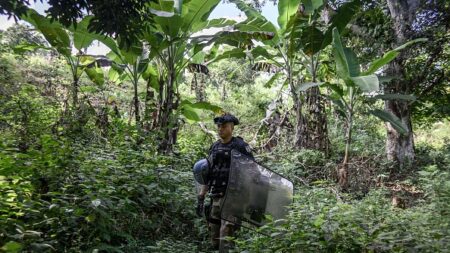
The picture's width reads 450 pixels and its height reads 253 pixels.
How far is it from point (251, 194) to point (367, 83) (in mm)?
2764

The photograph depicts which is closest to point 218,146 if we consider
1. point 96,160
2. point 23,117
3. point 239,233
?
Answer: point 239,233

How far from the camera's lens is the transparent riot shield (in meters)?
3.47

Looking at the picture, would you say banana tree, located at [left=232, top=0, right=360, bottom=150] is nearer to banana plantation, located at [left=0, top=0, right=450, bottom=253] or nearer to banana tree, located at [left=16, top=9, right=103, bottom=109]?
banana plantation, located at [left=0, top=0, right=450, bottom=253]

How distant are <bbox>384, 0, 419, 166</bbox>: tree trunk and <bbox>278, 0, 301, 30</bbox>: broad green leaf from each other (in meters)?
1.94

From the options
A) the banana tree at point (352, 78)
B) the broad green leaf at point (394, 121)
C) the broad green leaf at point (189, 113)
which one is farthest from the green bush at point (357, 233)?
the broad green leaf at point (189, 113)

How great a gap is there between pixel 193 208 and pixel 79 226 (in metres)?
1.77

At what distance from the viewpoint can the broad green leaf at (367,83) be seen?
5.25m

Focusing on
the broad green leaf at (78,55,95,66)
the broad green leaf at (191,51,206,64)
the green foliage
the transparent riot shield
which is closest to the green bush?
the green foliage

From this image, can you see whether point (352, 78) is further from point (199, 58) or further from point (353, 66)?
point (199, 58)

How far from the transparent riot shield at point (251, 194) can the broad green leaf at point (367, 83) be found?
7.45ft

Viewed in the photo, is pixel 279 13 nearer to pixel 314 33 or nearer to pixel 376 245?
pixel 314 33

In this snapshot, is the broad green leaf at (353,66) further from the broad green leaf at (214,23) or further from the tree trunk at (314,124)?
the broad green leaf at (214,23)

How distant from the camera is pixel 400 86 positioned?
7473 mm

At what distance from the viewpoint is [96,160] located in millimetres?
4086
